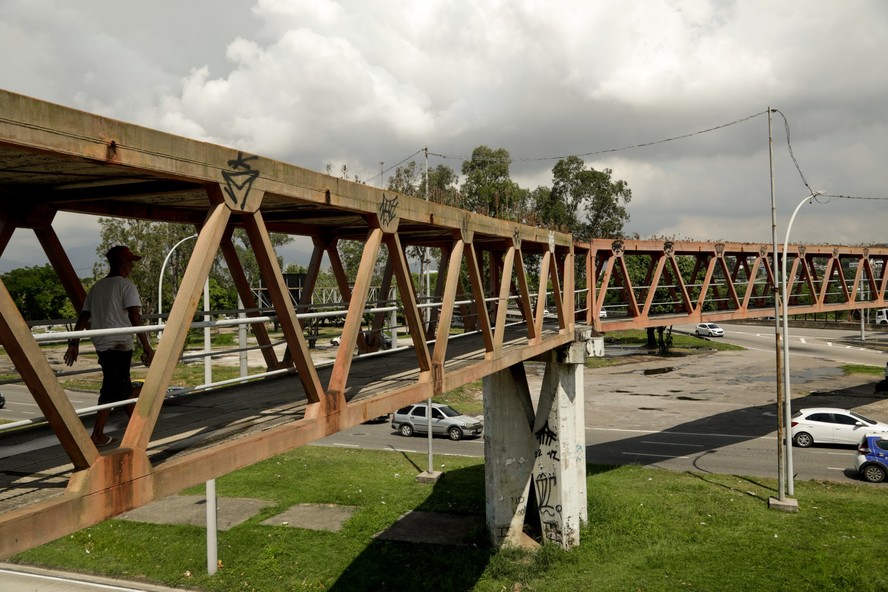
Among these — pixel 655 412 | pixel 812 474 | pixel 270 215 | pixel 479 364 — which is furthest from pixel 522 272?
pixel 655 412

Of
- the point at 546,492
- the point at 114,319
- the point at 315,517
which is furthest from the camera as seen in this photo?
the point at 315,517

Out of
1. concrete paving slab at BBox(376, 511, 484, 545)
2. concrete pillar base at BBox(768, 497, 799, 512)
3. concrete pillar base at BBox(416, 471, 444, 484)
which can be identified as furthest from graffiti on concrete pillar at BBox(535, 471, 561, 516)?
concrete pillar base at BBox(768, 497, 799, 512)

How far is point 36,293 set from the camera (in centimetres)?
7112

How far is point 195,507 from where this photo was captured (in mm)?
20250

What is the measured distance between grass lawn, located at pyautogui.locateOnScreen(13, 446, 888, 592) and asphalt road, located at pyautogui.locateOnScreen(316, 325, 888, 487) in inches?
129

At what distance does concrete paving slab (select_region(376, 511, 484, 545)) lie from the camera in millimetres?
17469

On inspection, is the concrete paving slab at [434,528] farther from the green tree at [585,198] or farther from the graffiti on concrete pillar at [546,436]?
the green tree at [585,198]

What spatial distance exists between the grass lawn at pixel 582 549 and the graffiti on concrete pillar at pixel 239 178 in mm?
12003

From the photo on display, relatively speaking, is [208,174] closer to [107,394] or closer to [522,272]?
[107,394]

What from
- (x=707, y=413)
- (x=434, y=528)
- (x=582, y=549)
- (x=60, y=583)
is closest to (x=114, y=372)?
(x=60, y=583)

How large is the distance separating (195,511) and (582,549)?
1146 centimetres

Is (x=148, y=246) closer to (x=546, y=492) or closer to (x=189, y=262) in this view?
(x=546, y=492)

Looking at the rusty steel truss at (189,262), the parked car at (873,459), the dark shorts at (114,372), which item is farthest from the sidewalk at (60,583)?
the parked car at (873,459)

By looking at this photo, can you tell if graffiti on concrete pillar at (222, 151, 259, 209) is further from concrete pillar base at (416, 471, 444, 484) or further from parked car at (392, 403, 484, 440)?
parked car at (392, 403, 484, 440)
